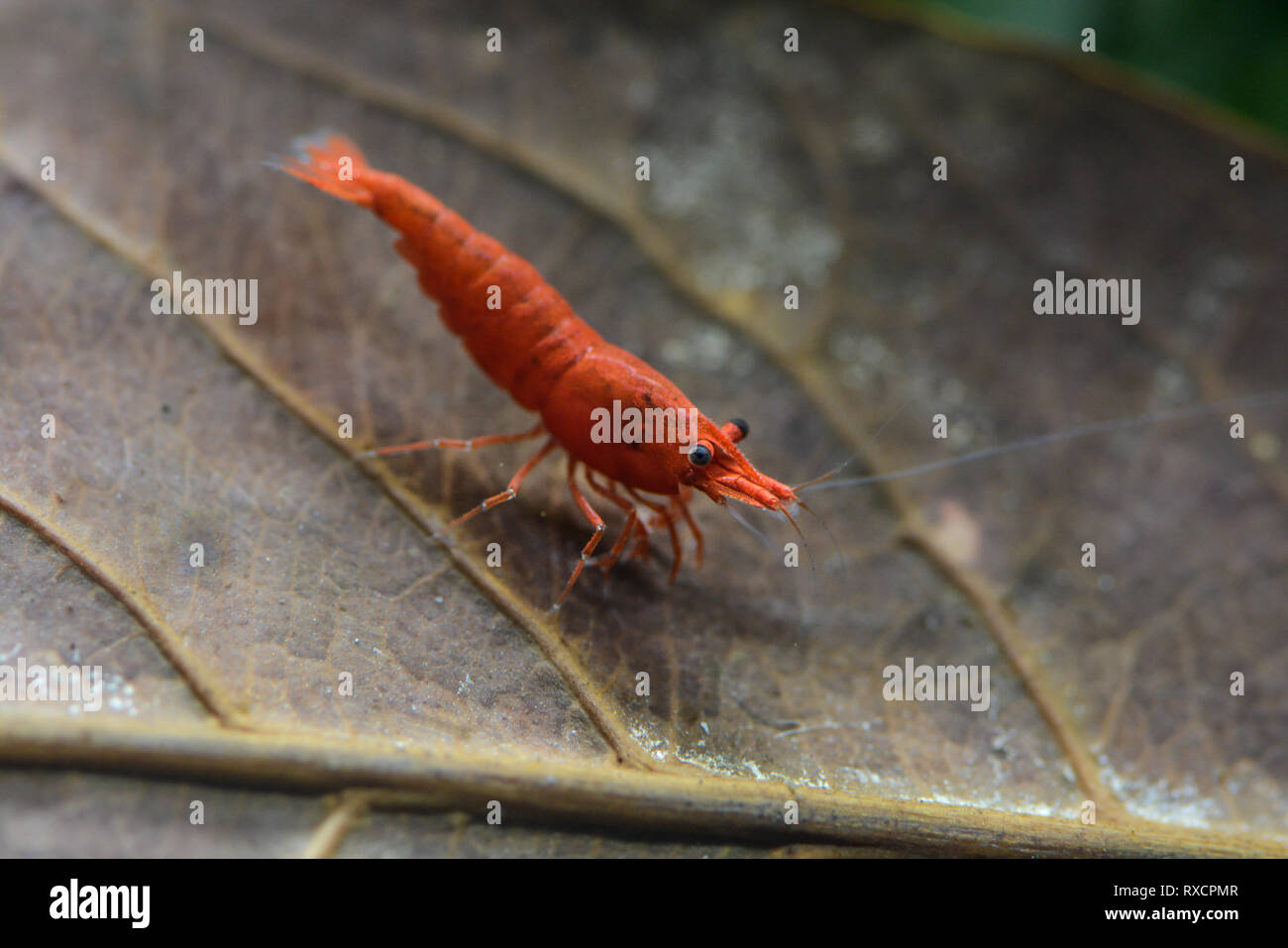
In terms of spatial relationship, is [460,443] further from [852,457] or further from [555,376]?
[852,457]

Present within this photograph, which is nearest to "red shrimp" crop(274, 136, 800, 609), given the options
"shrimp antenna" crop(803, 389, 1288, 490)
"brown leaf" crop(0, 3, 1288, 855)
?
"brown leaf" crop(0, 3, 1288, 855)

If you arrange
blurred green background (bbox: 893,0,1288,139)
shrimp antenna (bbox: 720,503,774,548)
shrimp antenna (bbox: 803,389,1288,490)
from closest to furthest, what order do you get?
shrimp antenna (bbox: 720,503,774,548) < shrimp antenna (bbox: 803,389,1288,490) < blurred green background (bbox: 893,0,1288,139)

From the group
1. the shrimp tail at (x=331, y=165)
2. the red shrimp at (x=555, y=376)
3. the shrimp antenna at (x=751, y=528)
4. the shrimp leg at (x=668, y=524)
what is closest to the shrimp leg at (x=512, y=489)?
the red shrimp at (x=555, y=376)

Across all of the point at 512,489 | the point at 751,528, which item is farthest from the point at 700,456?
the point at 512,489

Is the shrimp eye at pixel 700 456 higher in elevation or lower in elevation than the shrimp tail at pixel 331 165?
lower

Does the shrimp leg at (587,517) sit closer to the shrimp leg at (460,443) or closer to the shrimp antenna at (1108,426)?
the shrimp leg at (460,443)

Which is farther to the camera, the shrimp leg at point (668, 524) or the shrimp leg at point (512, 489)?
the shrimp leg at point (668, 524)

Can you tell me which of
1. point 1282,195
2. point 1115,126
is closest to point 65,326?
point 1115,126

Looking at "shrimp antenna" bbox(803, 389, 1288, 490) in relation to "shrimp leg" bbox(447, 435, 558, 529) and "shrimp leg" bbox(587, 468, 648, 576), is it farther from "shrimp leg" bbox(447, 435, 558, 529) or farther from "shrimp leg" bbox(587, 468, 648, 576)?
"shrimp leg" bbox(447, 435, 558, 529)
